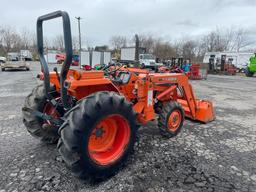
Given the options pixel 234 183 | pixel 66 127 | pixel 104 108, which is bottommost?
pixel 234 183

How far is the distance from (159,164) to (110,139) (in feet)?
2.70

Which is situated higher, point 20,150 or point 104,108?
point 104,108

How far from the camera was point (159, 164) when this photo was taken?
2.87m

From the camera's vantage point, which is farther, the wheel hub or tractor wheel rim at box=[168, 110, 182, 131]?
tractor wheel rim at box=[168, 110, 182, 131]

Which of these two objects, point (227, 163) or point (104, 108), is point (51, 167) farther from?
point (227, 163)

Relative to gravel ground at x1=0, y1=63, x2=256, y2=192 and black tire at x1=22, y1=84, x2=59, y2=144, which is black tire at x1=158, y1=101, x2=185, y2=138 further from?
black tire at x1=22, y1=84, x2=59, y2=144

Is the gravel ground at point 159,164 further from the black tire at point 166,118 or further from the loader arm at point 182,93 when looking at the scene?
the loader arm at point 182,93

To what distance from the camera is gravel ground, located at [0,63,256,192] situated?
2402mm

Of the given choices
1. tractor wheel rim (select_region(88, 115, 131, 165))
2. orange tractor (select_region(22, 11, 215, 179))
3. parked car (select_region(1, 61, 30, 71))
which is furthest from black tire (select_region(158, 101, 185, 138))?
parked car (select_region(1, 61, 30, 71))

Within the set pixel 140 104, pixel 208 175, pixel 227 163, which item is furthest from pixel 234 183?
pixel 140 104

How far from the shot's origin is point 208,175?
2654mm

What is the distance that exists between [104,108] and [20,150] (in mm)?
1955

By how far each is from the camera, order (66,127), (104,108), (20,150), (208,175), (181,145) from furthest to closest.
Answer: (181,145)
(20,150)
(208,175)
(104,108)
(66,127)

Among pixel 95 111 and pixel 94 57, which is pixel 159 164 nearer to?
pixel 95 111
